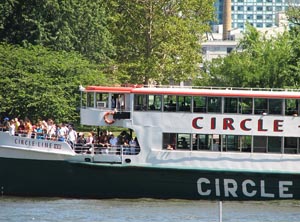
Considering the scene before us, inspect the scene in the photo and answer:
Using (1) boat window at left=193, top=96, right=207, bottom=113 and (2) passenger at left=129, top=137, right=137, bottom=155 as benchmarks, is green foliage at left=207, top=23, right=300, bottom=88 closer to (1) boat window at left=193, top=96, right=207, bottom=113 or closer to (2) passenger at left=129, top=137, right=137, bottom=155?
(1) boat window at left=193, top=96, right=207, bottom=113

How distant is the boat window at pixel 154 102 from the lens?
4456 cm

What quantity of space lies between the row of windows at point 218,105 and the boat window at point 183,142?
2.94 ft

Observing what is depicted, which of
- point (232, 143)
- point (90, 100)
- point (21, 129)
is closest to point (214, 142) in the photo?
point (232, 143)

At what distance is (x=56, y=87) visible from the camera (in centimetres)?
6278

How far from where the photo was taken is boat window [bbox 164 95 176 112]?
44562 millimetres

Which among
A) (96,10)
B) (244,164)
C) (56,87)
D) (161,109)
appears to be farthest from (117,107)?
(96,10)

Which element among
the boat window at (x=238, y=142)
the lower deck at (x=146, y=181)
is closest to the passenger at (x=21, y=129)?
the lower deck at (x=146, y=181)

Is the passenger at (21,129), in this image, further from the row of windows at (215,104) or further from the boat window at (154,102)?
the boat window at (154,102)

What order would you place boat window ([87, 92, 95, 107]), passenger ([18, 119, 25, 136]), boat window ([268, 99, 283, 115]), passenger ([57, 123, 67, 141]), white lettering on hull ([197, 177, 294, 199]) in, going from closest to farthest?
white lettering on hull ([197, 177, 294, 199]), boat window ([268, 99, 283, 115]), passenger ([57, 123, 67, 141]), boat window ([87, 92, 95, 107]), passenger ([18, 119, 25, 136])

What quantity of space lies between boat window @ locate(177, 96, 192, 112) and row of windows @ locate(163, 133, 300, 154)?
2.89ft

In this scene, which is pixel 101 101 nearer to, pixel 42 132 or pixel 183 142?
pixel 42 132

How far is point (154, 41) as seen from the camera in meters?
76.4

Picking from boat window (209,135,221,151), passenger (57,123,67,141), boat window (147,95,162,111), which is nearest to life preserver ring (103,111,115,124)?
boat window (147,95,162,111)

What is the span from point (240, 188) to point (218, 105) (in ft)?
9.49
